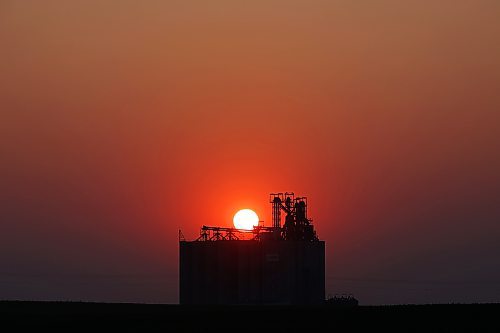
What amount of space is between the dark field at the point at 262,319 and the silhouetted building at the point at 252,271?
2472 centimetres

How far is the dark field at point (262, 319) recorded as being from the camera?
4962cm

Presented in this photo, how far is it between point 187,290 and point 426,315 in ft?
129

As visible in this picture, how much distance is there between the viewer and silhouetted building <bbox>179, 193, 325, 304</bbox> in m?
91.1

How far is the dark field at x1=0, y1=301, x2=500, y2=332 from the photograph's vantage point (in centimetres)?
4962

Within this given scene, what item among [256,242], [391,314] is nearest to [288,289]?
[256,242]

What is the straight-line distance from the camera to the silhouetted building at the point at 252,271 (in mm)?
91125

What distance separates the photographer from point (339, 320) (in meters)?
54.2

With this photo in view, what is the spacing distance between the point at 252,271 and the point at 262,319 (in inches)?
1463

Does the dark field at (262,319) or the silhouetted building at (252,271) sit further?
the silhouetted building at (252,271)

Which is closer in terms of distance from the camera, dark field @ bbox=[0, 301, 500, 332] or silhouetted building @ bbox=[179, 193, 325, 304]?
dark field @ bbox=[0, 301, 500, 332]

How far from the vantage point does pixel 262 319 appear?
54.6 m

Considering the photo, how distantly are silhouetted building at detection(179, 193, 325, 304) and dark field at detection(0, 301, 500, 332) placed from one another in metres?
24.7

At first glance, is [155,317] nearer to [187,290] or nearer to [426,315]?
Answer: [426,315]

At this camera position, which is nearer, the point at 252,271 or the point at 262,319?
the point at 262,319
